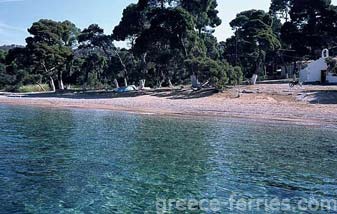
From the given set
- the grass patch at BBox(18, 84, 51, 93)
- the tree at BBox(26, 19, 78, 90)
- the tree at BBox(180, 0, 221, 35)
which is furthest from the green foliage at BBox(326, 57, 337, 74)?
the grass patch at BBox(18, 84, 51, 93)

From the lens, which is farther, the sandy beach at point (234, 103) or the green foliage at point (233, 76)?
the green foliage at point (233, 76)

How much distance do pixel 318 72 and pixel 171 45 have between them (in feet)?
67.9

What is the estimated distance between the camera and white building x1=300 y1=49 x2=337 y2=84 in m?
56.7

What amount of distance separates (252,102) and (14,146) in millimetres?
27607

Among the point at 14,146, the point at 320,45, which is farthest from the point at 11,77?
the point at 14,146

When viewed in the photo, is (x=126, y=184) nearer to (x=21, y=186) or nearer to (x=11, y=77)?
(x=21, y=186)

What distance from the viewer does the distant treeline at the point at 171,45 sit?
53125 millimetres

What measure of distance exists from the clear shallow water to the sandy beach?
8190 millimetres

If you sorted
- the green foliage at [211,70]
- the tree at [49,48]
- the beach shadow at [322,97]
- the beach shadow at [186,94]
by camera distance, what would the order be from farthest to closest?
the tree at [49,48] < the beach shadow at [186,94] < the green foliage at [211,70] < the beach shadow at [322,97]

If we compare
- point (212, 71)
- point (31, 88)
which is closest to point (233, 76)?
point (212, 71)

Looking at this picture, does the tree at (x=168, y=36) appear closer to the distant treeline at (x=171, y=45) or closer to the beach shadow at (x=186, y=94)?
the distant treeline at (x=171, y=45)

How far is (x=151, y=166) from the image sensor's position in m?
15.8

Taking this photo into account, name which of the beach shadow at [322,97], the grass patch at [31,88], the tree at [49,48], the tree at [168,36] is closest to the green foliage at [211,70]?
the tree at [168,36]

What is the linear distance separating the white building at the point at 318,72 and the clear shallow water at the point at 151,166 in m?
31.4
